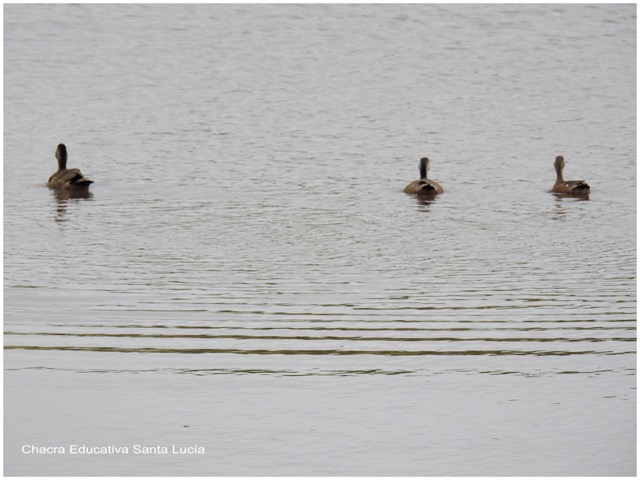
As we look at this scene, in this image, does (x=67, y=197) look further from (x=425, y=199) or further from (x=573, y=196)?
(x=573, y=196)

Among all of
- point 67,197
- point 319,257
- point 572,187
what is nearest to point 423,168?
point 572,187

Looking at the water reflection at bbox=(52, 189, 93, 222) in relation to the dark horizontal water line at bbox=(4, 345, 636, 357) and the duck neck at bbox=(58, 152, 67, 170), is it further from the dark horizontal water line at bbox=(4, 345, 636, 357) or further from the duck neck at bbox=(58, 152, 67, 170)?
the dark horizontal water line at bbox=(4, 345, 636, 357)

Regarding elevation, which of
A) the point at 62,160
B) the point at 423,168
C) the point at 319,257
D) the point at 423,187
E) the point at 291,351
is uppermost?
the point at 62,160

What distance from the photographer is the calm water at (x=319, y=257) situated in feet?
31.7

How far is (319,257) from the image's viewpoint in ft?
53.9

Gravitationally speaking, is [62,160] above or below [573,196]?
above

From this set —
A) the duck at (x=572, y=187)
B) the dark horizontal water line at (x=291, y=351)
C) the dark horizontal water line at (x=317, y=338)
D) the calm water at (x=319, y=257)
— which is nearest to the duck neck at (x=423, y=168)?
the calm water at (x=319, y=257)

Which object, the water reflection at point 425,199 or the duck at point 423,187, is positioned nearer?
the water reflection at point 425,199

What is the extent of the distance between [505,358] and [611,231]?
807 centimetres

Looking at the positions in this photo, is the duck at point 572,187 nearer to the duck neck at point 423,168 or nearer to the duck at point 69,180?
the duck neck at point 423,168

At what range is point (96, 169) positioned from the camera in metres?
24.6

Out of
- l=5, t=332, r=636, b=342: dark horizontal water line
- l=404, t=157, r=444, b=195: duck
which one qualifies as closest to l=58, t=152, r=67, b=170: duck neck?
l=404, t=157, r=444, b=195: duck

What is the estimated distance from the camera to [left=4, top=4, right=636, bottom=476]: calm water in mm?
9648

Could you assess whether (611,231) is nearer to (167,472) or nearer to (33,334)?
(33,334)
